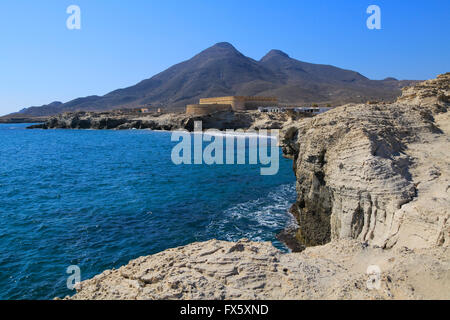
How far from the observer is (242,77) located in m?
191

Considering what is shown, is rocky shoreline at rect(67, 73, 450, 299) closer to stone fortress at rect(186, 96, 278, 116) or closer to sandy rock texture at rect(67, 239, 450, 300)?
sandy rock texture at rect(67, 239, 450, 300)

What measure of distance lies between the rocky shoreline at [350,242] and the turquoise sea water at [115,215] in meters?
4.22

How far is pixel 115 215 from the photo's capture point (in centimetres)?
1479

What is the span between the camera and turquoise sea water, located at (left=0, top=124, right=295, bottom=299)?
10.1 m

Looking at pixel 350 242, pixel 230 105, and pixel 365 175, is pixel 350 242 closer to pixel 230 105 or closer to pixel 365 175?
pixel 365 175

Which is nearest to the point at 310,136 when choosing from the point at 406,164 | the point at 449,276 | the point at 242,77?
the point at 406,164

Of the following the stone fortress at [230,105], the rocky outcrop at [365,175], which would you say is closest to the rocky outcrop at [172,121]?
the stone fortress at [230,105]

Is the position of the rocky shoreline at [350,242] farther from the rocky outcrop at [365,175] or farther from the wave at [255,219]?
the wave at [255,219]

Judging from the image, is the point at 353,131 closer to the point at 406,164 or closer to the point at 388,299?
the point at 406,164

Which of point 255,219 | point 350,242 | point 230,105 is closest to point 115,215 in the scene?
point 255,219

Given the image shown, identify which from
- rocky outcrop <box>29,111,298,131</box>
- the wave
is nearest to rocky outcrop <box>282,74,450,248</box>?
the wave

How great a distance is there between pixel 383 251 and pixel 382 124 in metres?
5.83

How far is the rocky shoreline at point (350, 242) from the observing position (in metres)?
4.41

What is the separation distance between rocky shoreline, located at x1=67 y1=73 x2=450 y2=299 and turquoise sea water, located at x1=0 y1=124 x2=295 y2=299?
4.22 m
